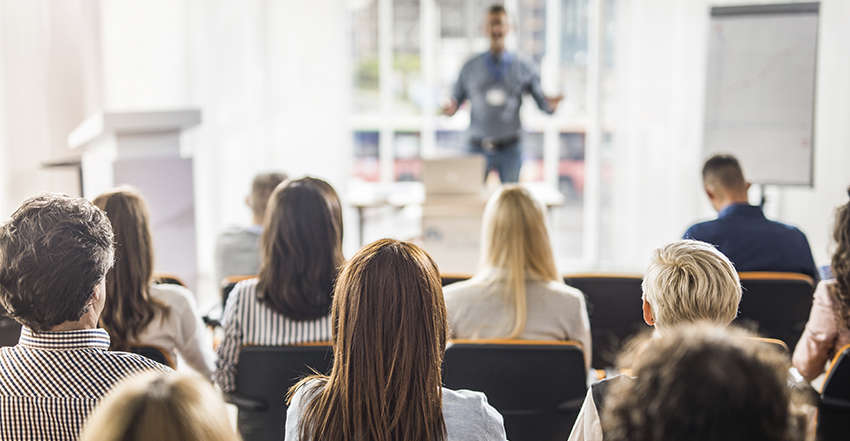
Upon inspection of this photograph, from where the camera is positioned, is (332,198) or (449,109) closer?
(332,198)

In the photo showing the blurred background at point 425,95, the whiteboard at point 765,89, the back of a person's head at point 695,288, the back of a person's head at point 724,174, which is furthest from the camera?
the blurred background at point 425,95

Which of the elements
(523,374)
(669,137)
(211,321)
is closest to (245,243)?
(211,321)

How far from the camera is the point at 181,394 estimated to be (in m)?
0.78

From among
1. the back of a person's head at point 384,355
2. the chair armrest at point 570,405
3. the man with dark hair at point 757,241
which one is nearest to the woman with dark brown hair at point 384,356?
the back of a person's head at point 384,355

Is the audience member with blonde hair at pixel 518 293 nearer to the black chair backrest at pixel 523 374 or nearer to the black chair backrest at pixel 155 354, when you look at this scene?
the black chair backrest at pixel 523 374

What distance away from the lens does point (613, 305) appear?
3000 millimetres

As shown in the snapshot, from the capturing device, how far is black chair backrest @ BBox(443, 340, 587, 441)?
202 cm

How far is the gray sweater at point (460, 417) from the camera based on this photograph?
54.8 inches

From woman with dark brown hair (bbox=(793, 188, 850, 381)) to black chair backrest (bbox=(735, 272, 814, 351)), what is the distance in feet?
0.71

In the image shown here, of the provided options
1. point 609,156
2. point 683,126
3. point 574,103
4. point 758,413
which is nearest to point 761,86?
point 683,126

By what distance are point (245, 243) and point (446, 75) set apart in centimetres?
390

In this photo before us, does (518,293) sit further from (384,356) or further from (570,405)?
(384,356)

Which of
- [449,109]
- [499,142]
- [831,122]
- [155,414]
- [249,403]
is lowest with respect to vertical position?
[249,403]

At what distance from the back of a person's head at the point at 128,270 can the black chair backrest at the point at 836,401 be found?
76.1 inches
